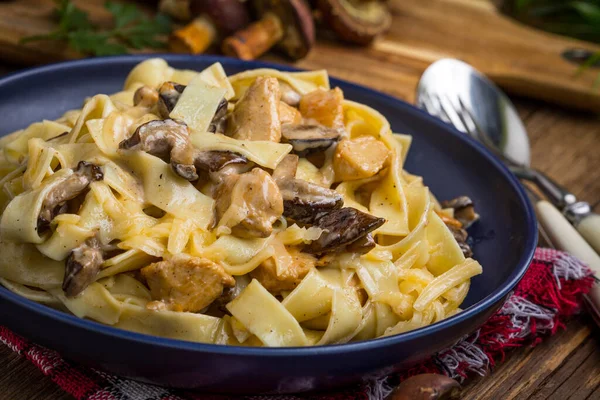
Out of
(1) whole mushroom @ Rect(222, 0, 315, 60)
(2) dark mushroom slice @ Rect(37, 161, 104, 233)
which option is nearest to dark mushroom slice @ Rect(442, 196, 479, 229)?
(2) dark mushroom slice @ Rect(37, 161, 104, 233)

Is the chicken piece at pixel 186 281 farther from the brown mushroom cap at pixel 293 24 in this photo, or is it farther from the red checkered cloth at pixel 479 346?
the brown mushroom cap at pixel 293 24

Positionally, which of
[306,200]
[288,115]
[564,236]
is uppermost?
[288,115]

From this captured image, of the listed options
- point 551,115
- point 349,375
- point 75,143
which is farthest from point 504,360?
point 551,115

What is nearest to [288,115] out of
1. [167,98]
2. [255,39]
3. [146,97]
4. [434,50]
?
[167,98]

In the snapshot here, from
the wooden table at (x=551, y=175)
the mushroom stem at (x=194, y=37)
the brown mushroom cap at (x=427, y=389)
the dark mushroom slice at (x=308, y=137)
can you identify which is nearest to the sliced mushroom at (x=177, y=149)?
the dark mushroom slice at (x=308, y=137)

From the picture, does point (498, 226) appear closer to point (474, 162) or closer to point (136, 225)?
point (474, 162)

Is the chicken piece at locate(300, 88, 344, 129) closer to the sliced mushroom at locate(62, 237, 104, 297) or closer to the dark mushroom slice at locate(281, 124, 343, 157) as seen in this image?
the dark mushroom slice at locate(281, 124, 343, 157)

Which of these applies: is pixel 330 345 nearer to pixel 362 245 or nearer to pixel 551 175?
pixel 362 245
